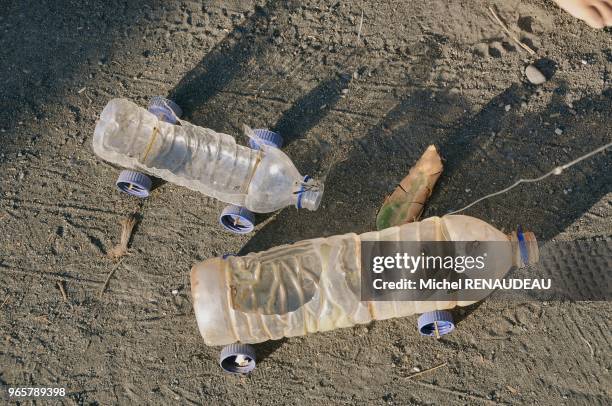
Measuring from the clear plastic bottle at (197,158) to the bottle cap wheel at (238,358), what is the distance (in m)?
0.85

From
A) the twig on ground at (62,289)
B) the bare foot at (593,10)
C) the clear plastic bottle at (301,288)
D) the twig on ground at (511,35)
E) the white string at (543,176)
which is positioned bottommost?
the twig on ground at (62,289)

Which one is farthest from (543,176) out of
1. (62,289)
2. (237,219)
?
(62,289)

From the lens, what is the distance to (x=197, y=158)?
404cm

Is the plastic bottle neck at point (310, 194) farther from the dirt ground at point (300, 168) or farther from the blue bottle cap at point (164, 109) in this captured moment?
the blue bottle cap at point (164, 109)

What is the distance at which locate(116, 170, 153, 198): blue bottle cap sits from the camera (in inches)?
155

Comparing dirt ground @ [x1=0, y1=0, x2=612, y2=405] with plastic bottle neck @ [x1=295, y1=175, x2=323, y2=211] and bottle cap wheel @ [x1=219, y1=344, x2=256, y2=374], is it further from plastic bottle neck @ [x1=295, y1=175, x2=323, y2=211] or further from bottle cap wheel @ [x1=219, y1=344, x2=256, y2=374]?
plastic bottle neck @ [x1=295, y1=175, x2=323, y2=211]

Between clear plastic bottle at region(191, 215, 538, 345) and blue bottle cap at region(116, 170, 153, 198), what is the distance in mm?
A: 632

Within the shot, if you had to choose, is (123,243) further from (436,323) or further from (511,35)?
(511,35)

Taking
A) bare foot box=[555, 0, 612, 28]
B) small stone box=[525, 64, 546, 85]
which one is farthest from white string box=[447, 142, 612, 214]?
bare foot box=[555, 0, 612, 28]

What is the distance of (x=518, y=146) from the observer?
403 centimetres

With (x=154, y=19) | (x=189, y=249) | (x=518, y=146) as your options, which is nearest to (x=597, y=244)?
(x=518, y=146)

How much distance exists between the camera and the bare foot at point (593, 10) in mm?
3979

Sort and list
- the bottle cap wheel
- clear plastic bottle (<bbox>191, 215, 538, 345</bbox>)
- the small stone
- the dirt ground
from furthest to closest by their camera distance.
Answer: the small stone
the dirt ground
the bottle cap wheel
clear plastic bottle (<bbox>191, 215, 538, 345</bbox>)

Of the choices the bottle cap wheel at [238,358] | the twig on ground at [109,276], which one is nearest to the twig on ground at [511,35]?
the bottle cap wheel at [238,358]
